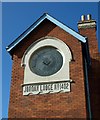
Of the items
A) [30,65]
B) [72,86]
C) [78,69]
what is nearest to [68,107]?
[72,86]

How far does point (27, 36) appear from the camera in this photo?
13.7 metres

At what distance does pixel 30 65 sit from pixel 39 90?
133 centimetres

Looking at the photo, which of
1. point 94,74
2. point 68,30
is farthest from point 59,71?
point 94,74

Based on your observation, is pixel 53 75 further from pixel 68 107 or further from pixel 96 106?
pixel 96 106

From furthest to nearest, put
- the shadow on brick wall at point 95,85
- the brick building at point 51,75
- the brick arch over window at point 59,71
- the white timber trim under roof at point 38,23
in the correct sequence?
the shadow on brick wall at point 95,85 < the white timber trim under roof at point 38,23 < the brick arch over window at point 59,71 < the brick building at point 51,75

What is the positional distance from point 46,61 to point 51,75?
2.41ft

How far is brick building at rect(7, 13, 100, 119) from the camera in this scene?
11672 millimetres

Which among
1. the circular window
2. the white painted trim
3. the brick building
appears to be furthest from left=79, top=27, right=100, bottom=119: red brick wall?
the circular window

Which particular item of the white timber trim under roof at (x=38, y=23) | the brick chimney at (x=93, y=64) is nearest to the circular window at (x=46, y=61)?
the white timber trim under roof at (x=38, y=23)

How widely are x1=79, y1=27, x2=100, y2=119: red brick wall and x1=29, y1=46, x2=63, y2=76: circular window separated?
7.93 feet

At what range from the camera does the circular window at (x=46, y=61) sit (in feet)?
41.4

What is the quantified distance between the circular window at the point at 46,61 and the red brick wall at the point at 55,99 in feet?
1.74

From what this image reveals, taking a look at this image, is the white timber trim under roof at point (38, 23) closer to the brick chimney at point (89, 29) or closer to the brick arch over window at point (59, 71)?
the brick arch over window at point (59, 71)

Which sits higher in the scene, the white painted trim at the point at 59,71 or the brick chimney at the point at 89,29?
the brick chimney at the point at 89,29
